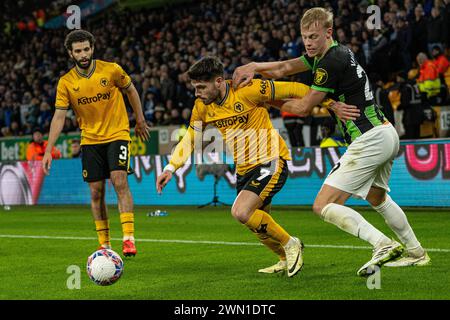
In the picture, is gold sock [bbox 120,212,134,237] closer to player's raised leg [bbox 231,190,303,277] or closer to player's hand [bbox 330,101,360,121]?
player's raised leg [bbox 231,190,303,277]

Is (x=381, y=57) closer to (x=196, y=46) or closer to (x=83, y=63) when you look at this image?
(x=196, y=46)

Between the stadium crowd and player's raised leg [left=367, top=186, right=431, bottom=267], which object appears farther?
the stadium crowd

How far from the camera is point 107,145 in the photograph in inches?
347

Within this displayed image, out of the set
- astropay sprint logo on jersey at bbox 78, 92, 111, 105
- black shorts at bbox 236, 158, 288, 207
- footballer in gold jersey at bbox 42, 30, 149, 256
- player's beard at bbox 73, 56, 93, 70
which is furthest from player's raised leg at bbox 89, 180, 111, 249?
black shorts at bbox 236, 158, 288, 207

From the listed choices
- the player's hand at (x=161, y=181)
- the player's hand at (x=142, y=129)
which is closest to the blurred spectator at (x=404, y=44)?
the player's hand at (x=142, y=129)

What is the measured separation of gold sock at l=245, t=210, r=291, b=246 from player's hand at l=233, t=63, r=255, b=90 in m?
1.08

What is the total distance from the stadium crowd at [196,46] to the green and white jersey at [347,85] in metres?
9.69

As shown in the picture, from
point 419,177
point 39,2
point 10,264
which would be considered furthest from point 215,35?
point 10,264

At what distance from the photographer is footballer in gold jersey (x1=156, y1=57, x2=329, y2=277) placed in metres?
6.72

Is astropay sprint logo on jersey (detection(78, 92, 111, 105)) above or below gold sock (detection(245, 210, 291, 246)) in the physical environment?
above

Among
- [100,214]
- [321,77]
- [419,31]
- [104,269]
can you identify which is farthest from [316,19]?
[419,31]

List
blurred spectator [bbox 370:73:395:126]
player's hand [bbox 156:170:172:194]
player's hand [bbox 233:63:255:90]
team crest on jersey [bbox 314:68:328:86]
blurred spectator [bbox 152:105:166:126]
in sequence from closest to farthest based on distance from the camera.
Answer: team crest on jersey [bbox 314:68:328:86], player's hand [bbox 156:170:172:194], player's hand [bbox 233:63:255:90], blurred spectator [bbox 370:73:395:126], blurred spectator [bbox 152:105:166:126]

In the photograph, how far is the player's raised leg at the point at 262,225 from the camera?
263 inches
